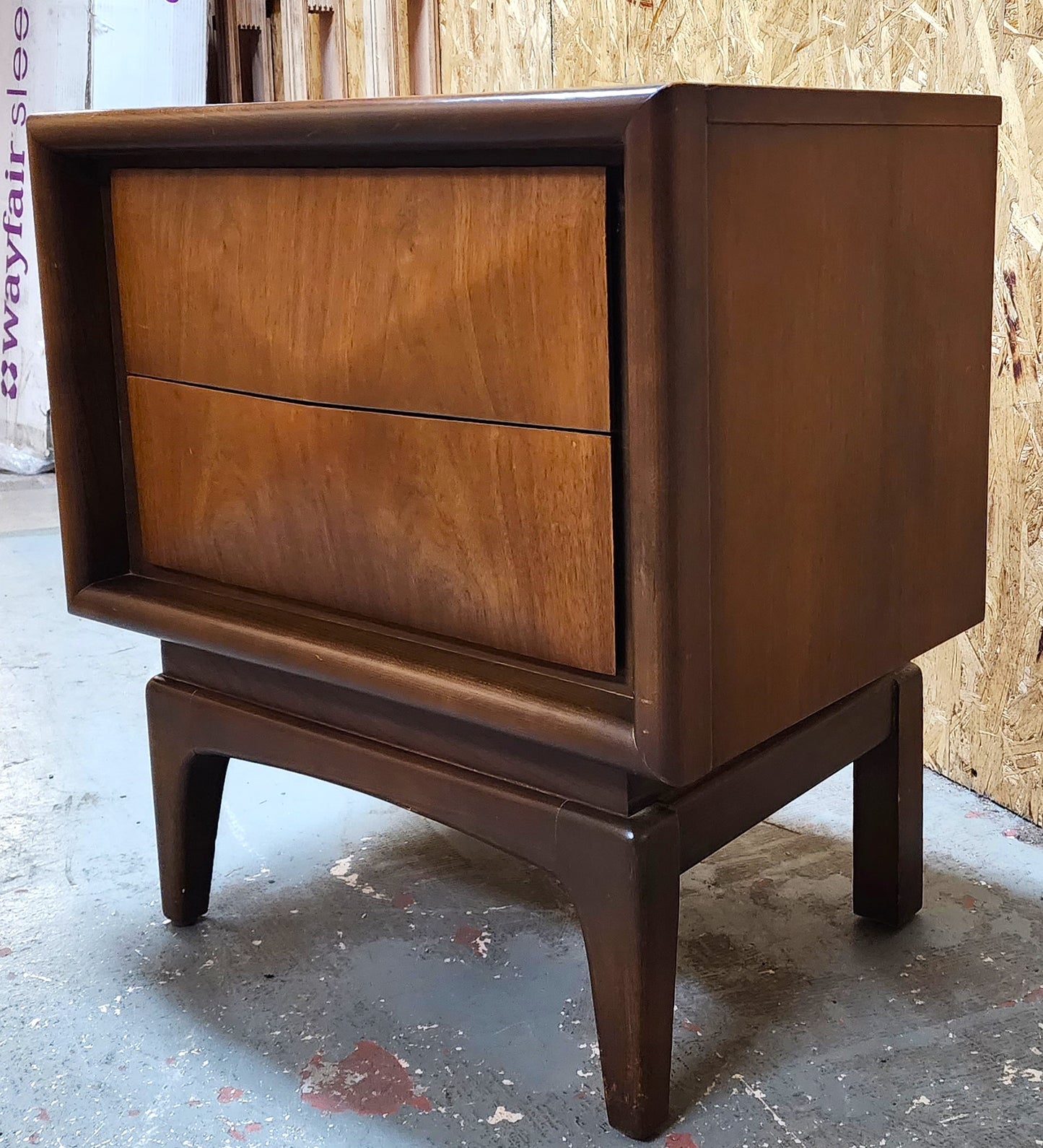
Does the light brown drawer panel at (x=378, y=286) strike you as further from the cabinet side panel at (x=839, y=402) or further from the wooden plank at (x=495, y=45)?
the wooden plank at (x=495, y=45)

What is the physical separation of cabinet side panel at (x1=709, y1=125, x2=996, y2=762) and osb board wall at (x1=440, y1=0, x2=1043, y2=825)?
0.35 meters

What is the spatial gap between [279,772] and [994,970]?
884 mm

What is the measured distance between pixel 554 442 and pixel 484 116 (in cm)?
21

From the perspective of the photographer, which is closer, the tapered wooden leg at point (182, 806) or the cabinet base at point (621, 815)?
the cabinet base at point (621, 815)

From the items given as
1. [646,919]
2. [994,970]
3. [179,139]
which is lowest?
[994,970]

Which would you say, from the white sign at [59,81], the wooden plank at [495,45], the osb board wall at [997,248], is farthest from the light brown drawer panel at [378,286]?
the white sign at [59,81]

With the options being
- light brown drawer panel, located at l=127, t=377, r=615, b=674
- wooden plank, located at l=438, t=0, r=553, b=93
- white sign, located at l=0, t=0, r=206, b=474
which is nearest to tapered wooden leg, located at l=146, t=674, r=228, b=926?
light brown drawer panel, located at l=127, t=377, r=615, b=674

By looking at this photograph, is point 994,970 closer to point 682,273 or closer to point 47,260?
point 682,273

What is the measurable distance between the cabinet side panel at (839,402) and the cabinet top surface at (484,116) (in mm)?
14

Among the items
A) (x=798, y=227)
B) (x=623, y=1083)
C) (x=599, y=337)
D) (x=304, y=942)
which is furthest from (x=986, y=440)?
(x=304, y=942)

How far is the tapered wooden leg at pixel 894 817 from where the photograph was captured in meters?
1.21

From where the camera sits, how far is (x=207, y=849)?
50.9 inches

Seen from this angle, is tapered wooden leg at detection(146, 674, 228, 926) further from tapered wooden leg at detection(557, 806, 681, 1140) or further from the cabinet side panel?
the cabinet side panel

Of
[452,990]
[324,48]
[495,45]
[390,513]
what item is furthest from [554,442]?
[324,48]
